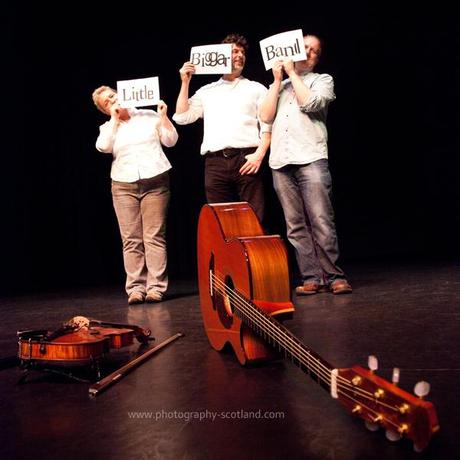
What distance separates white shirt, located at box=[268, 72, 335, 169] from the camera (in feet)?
10.4

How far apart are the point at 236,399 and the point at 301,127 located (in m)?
1.97

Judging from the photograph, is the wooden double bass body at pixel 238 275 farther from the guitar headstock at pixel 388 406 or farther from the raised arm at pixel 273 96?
the raised arm at pixel 273 96

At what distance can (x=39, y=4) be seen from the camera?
4.73m

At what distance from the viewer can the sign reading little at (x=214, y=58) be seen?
10.5 ft

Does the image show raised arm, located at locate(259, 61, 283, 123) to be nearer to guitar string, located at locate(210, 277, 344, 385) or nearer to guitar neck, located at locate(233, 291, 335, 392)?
guitar string, located at locate(210, 277, 344, 385)

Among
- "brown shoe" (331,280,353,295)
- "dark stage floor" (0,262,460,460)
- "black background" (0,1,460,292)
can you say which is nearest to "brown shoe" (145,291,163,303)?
"dark stage floor" (0,262,460,460)

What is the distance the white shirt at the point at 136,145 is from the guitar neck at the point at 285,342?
1.79 metres

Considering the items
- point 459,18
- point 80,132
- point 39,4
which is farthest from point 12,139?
point 459,18

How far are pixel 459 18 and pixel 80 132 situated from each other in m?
3.11

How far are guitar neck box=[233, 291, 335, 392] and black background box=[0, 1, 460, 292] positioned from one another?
326cm

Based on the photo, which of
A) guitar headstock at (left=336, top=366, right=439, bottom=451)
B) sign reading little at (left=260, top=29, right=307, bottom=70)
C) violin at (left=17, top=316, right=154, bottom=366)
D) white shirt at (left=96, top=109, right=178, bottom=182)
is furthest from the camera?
white shirt at (left=96, top=109, right=178, bottom=182)

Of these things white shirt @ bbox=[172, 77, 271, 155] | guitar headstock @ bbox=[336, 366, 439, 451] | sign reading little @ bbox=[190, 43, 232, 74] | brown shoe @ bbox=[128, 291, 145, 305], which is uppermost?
sign reading little @ bbox=[190, 43, 232, 74]

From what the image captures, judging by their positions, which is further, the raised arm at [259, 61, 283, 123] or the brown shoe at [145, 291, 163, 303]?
the brown shoe at [145, 291, 163, 303]

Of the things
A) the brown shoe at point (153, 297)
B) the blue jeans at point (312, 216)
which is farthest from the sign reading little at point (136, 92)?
the brown shoe at point (153, 297)
